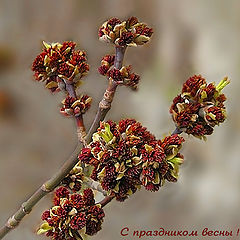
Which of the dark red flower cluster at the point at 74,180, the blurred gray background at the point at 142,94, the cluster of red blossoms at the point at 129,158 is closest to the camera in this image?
the cluster of red blossoms at the point at 129,158

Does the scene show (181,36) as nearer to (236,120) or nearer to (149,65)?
(149,65)

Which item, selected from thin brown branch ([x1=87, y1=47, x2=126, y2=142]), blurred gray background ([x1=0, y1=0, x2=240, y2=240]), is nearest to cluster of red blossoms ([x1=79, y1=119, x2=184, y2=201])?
thin brown branch ([x1=87, y1=47, x2=126, y2=142])

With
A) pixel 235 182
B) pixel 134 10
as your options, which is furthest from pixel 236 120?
pixel 134 10

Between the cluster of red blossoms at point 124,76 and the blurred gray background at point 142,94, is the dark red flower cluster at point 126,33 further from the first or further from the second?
the blurred gray background at point 142,94

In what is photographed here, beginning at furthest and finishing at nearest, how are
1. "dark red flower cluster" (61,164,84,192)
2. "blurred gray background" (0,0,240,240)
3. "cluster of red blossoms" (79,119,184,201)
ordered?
"blurred gray background" (0,0,240,240) < "dark red flower cluster" (61,164,84,192) < "cluster of red blossoms" (79,119,184,201)

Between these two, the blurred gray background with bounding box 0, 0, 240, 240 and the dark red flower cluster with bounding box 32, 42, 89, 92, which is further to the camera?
the blurred gray background with bounding box 0, 0, 240, 240

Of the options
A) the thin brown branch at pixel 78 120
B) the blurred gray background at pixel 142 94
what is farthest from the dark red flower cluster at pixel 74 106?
the blurred gray background at pixel 142 94

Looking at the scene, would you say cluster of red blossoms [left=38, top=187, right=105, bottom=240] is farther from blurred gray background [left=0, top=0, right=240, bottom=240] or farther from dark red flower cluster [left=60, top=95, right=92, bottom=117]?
blurred gray background [left=0, top=0, right=240, bottom=240]
